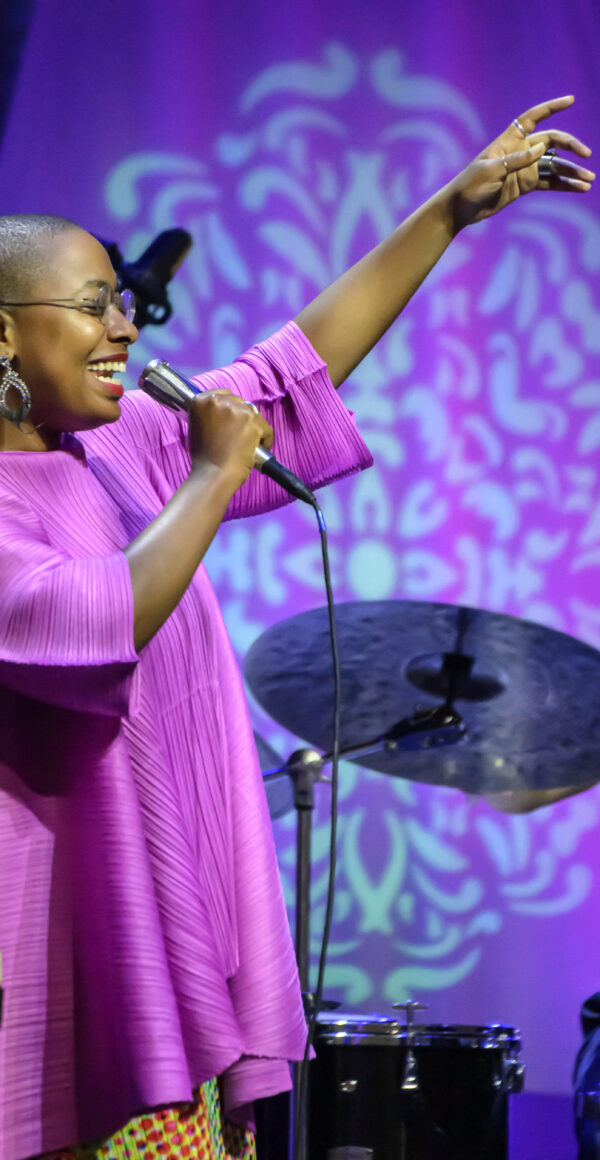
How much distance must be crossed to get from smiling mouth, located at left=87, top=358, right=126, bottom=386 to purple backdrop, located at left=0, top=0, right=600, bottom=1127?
170 centimetres

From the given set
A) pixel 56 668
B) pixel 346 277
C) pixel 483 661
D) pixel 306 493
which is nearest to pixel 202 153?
pixel 483 661

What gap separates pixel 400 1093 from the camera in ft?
6.77

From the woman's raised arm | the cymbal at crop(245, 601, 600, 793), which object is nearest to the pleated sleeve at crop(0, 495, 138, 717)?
the woman's raised arm

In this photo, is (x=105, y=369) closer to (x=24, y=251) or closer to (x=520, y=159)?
(x=24, y=251)

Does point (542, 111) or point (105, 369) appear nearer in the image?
point (105, 369)

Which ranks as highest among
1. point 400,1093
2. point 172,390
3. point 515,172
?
point 515,172

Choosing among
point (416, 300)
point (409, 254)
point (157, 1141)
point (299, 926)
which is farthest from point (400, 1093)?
point (416, 300)

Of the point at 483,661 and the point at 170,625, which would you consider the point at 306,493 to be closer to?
the point at 170,625

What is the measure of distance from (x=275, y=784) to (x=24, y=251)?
1490 mm

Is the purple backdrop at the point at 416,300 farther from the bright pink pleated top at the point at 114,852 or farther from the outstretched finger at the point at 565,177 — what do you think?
the bright pink pleated top at the point at 114,852

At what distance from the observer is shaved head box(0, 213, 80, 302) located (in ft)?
3.76

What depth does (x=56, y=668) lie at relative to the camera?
3.11 ft

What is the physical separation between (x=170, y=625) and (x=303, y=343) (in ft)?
1.34

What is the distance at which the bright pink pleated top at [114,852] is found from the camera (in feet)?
3.12
